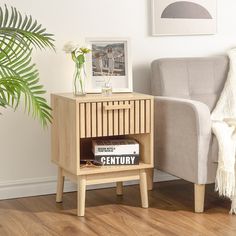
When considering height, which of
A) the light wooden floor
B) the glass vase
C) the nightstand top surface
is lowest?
the light wooden floor

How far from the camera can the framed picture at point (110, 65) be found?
3891 millimetres

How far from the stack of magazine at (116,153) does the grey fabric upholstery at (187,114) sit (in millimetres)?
242

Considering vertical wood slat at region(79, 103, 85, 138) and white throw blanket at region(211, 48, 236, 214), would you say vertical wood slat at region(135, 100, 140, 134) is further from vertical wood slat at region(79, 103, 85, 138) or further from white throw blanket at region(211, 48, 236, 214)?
white throw blanket at region(211, 48, 236, 214)

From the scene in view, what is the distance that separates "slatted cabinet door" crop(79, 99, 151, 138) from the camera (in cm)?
355

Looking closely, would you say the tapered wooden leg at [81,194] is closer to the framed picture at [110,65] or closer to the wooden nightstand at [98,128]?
the wooden nightstand at [98,128]

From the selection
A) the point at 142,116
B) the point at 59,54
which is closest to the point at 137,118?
the point at 142,116

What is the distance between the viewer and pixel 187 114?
11.8ft

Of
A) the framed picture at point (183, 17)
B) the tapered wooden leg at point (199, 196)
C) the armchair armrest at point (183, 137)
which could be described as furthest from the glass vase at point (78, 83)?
the tapered wooden leg at point (199, 196)

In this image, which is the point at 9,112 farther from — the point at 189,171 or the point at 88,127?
the point at 189,171

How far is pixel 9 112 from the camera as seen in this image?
394 cm

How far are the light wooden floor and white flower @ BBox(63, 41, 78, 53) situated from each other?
0.92 m

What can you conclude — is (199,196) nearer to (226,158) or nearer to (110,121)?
(226,158)

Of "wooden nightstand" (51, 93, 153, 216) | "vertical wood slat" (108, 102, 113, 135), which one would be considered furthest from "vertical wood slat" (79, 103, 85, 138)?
"vertical wood slat" (108, 102, 113, 135)

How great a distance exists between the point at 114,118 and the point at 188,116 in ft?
1.38
